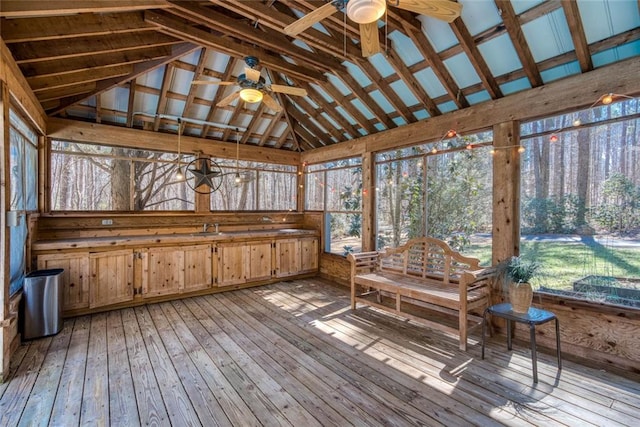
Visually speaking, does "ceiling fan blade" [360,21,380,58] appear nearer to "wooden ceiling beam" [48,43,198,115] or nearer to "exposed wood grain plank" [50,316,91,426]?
"wooden ceiling beam" [48,43,198,115]

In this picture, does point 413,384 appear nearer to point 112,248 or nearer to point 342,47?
point 342,47

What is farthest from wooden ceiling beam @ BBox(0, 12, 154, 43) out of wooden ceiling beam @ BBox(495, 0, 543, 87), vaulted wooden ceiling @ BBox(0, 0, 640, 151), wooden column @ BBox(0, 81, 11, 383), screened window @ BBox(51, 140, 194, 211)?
wooden ceiling beam @ BBox(495, 0, 543, 87)

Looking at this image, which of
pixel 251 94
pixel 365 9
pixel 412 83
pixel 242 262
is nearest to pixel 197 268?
pixel 242 262

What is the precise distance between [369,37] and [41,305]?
4.72 metres

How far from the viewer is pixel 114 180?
205 inches

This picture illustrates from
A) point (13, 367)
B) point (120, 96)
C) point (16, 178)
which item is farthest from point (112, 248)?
point (120, 96)

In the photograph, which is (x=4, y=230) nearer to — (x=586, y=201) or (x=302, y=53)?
(x=302, y=53)

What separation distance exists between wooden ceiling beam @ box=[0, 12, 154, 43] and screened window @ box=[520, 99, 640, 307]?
4738mm

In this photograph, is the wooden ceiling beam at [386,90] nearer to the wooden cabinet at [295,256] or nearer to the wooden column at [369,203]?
the wooden column at [369,203]

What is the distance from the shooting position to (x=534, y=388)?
263 cm

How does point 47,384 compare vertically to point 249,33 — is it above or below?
below

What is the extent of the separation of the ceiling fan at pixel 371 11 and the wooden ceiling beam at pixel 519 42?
1.19 meters

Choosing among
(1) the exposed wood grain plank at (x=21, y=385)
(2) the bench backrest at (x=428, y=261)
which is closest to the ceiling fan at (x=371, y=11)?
(2) the bench backrest at (x=428, y=261)

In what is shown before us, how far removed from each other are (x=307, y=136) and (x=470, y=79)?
371 cm
